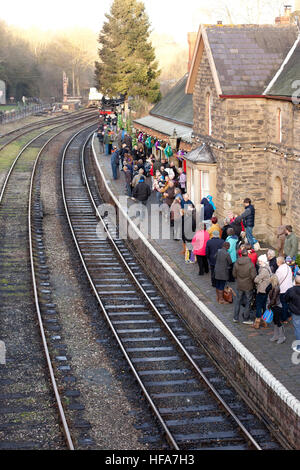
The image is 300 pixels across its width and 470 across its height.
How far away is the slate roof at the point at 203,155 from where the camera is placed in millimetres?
22094

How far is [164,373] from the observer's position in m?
13.2

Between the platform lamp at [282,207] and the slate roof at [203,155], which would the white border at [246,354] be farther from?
the slate roof at [203,155]

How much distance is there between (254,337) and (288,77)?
921cm

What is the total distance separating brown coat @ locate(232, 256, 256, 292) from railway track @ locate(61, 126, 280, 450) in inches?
64.0

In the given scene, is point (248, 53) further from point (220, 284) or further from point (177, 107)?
point (177, 107)

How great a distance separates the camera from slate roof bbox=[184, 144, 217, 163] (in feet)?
72.5

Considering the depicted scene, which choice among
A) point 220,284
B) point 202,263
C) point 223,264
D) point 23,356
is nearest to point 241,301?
point 223,264

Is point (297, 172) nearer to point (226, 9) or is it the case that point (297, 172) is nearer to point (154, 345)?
point (154, 345)

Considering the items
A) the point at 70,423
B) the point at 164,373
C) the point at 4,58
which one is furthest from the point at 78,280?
the point at 4,58

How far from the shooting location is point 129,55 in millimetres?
54344

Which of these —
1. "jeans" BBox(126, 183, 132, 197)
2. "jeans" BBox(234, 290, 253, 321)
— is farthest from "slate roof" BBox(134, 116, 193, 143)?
"jeans" BBox(234, 290, 253, 321)

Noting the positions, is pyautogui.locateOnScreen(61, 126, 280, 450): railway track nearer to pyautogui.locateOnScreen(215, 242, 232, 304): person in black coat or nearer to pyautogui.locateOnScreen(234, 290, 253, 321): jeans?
pyautogui.locateOnScreen(234, 290, 253, 321): jeans

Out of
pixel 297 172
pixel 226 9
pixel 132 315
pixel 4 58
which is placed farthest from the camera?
pixel 4 58

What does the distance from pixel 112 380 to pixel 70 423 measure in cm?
185
